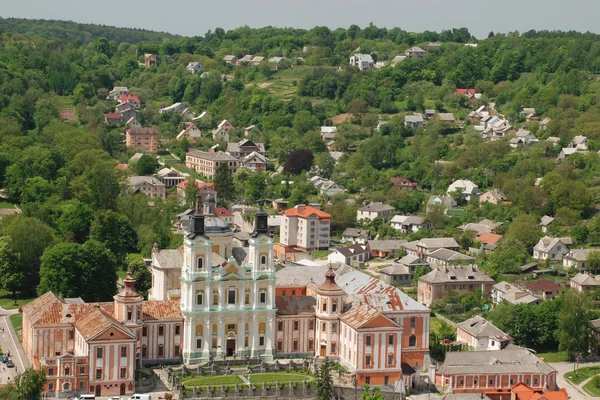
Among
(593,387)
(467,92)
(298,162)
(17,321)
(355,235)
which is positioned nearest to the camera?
(593,387)

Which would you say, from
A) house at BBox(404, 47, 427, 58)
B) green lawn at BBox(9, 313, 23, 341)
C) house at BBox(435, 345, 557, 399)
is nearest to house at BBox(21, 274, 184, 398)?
green lawn at BBox(9, 313, 23, 341)

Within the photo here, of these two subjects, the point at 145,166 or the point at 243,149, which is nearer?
the point at 145,166

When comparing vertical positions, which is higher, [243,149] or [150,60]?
[150,60]

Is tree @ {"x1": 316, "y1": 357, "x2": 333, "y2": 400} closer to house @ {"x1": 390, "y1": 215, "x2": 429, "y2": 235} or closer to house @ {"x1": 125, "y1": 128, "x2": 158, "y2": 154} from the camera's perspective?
house @ {"x1": 390, "y1": 215, "x2": 429, "y2": 235}

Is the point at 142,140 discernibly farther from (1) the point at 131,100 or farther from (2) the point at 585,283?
(2) the point at 585,283

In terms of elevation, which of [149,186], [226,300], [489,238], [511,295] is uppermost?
[149,186]

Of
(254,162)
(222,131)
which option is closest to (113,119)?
(222,131)

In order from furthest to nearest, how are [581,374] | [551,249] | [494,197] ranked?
[494,197] < [551,249] < [581,374]

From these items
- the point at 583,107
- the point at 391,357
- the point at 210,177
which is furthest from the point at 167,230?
the point at 583,107
